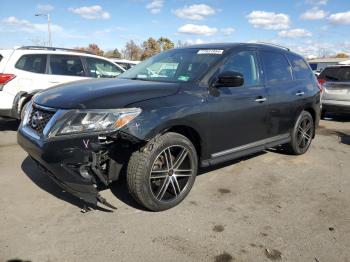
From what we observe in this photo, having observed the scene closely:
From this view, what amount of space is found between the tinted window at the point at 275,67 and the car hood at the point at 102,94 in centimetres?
177

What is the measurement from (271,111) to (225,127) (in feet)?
3.50

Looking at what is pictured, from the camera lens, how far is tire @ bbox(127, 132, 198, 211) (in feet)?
12.0

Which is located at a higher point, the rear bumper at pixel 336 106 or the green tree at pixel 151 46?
the green tree at pixel 151 46

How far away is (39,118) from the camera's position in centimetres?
383

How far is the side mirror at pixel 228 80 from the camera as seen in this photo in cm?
429

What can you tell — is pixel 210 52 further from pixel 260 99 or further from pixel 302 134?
pixel 302 134

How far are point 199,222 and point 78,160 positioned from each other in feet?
4.33

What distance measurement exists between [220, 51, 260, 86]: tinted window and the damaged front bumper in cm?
185

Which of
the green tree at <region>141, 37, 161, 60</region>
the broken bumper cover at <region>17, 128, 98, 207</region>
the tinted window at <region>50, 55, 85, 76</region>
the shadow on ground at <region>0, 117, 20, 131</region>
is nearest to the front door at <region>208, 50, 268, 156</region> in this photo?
the broken bumper cover at <region>17, 128, 98, 207</region>

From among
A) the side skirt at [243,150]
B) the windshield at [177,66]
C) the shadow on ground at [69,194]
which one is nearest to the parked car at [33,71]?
the shadow on ground at [69,194]

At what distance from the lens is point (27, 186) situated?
458 cm

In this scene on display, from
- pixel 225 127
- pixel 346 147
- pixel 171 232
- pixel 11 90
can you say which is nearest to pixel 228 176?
pixel 225 127

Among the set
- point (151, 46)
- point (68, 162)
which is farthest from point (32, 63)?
point (151, 46)

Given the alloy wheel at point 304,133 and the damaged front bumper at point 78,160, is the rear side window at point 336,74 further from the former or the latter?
the damaged front bumper at point 78,160
